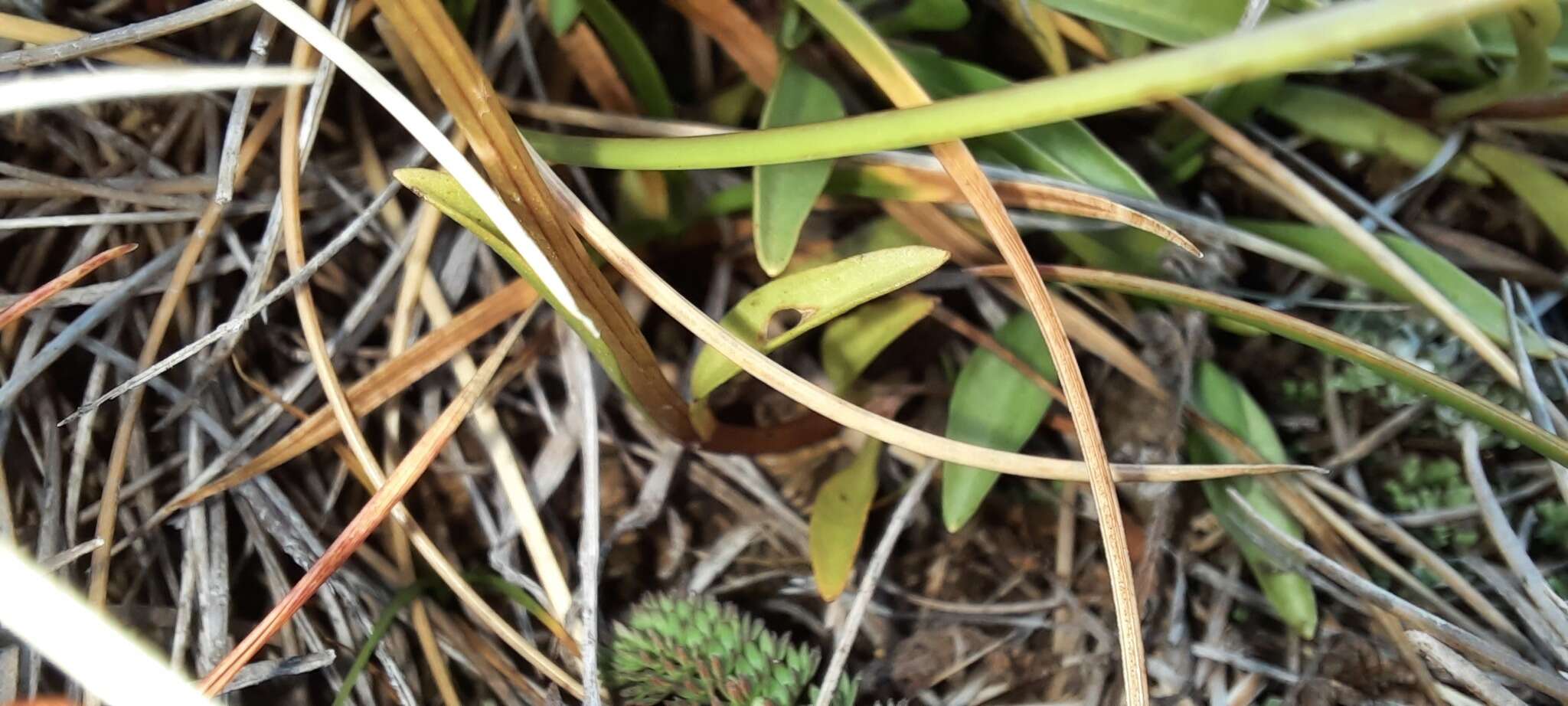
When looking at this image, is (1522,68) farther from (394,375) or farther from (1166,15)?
(394,375)

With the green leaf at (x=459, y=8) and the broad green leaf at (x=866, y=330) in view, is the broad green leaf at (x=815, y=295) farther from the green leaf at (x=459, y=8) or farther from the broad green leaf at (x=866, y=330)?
the green leaf at (x=459, y=8)

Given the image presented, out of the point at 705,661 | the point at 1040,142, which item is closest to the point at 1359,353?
the point at 1040,142

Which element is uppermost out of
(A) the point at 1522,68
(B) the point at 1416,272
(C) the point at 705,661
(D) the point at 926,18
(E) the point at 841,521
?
(D) the point at 926,18

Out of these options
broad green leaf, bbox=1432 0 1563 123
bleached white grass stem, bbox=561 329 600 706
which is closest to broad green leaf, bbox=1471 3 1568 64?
broad green leaf, bbox=1432 0 1563 123

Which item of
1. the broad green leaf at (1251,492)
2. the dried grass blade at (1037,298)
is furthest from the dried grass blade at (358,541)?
the broad green leaf at (1251,492)

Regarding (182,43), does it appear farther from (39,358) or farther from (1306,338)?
(1306,338)

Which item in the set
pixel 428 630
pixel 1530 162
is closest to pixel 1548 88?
Answer: pixel 1530 162
